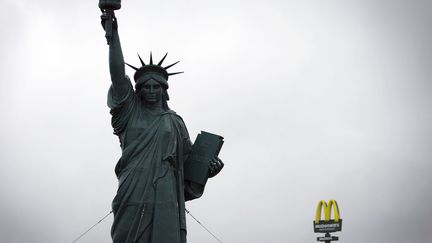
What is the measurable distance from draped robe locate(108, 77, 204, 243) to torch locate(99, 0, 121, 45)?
1143mm

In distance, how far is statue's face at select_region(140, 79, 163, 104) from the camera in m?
14.3

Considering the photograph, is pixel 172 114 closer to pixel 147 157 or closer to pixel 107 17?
pixel 147 157

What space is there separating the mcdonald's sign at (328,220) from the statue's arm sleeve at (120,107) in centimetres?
4954

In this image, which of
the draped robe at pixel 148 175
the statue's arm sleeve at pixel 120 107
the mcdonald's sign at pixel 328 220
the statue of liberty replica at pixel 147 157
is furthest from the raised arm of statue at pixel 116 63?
the mcdonald's sign at pixel 328 220

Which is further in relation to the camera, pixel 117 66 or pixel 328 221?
pixel 328 221

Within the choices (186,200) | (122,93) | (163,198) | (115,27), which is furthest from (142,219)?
(115,27)

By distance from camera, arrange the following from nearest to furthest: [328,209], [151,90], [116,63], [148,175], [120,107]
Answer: [148,175] < [116,63] < [120,107] < [151,90] < [328,209]

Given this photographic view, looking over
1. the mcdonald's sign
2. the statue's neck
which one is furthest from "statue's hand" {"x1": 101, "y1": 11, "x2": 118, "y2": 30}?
the mcdonald's sign

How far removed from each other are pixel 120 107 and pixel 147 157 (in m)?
1.12

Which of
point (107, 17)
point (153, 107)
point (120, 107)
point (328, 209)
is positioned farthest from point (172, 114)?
point (328, 209)

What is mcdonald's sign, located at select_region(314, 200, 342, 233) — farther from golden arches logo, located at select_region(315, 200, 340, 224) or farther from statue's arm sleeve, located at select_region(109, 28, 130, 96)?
statue's arm sleeve, located at select_region(109, 28, 130, 96)

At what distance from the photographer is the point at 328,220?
206ft

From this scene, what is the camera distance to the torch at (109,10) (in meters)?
13.6

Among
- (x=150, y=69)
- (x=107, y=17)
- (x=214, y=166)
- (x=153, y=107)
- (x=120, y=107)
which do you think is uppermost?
(x=107, y=17)
